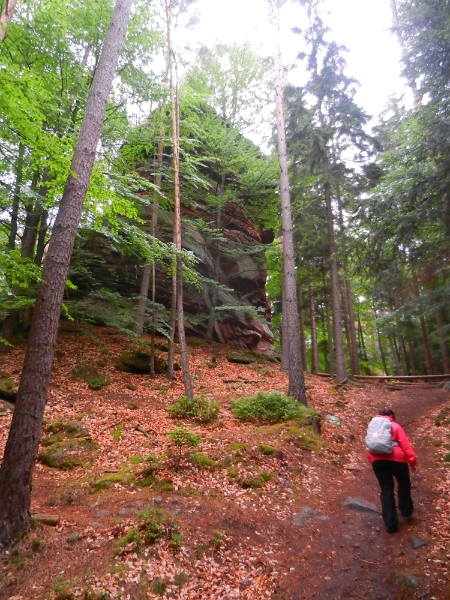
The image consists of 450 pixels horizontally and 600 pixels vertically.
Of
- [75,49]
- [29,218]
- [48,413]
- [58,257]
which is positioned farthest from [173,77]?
[48,413]

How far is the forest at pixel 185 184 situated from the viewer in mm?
6016

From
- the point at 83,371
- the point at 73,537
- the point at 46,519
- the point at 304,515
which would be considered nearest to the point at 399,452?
the point at 304,515

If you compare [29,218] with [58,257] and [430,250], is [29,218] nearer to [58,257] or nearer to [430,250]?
[58,257]

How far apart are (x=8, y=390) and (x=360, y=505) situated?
8.55m

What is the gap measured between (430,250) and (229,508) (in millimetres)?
9520

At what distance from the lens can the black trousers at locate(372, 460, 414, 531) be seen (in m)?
5.25

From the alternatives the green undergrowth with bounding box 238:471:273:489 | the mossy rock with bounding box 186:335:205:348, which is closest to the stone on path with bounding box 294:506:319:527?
the green undergrowth with bounding box 238:471:273:489

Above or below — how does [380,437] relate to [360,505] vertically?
above

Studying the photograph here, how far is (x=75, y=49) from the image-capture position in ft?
35.1

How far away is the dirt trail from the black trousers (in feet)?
0.69

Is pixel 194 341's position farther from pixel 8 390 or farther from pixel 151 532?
pixel 151 532

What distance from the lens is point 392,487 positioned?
5250mm

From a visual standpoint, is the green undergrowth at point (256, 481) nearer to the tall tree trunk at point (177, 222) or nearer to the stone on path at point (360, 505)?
the stone on path at point (360, 505)

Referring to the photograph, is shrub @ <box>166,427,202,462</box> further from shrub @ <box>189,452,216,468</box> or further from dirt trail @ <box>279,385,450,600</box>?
dirt trail @ <box>279,385,450,600</box>
